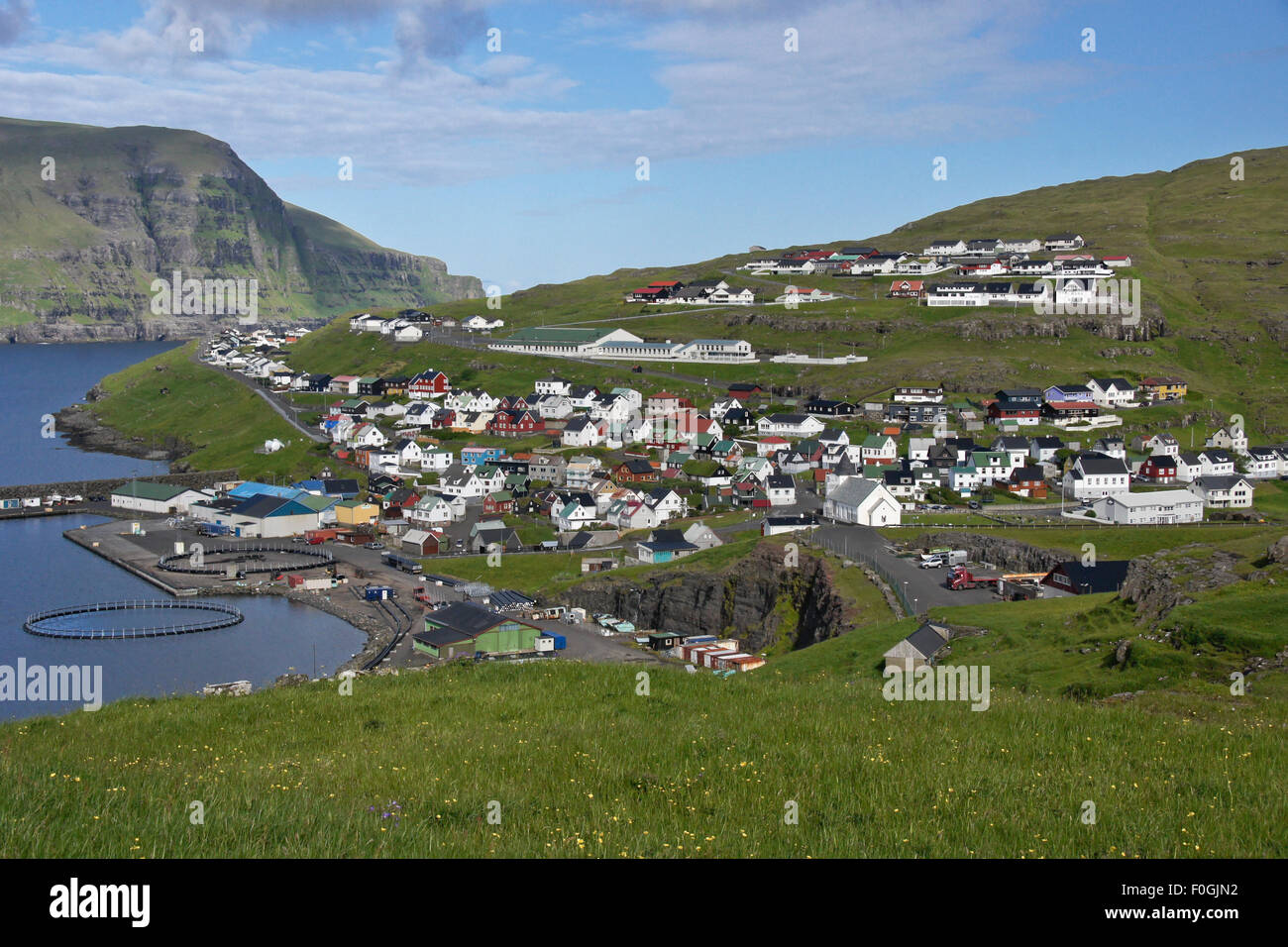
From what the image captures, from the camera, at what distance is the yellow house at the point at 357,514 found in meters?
A: 93.9

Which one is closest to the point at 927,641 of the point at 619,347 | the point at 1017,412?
the point at 1017,412

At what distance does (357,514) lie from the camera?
309 feet

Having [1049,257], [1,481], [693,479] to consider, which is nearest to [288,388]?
[1,481]

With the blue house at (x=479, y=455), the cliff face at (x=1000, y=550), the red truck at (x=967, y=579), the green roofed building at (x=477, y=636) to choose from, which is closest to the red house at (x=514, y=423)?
the blue house at (x=479, y=455)

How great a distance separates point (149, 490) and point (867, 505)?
7032 centimetres

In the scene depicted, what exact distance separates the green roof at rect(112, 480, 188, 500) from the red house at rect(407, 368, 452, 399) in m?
38.3

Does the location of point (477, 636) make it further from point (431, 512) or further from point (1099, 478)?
point (1099, 478)

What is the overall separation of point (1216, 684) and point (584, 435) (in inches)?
3588

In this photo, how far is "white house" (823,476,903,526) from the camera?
256 feet

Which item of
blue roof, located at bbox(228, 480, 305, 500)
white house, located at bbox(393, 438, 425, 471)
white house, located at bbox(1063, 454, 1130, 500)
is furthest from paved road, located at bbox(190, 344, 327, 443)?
white house, located at bbox(1063, 454, 1130, 500)

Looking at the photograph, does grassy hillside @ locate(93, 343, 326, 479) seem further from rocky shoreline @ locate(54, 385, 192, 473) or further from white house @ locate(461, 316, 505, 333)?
white house @ locate(461, 316, 505, 333)
